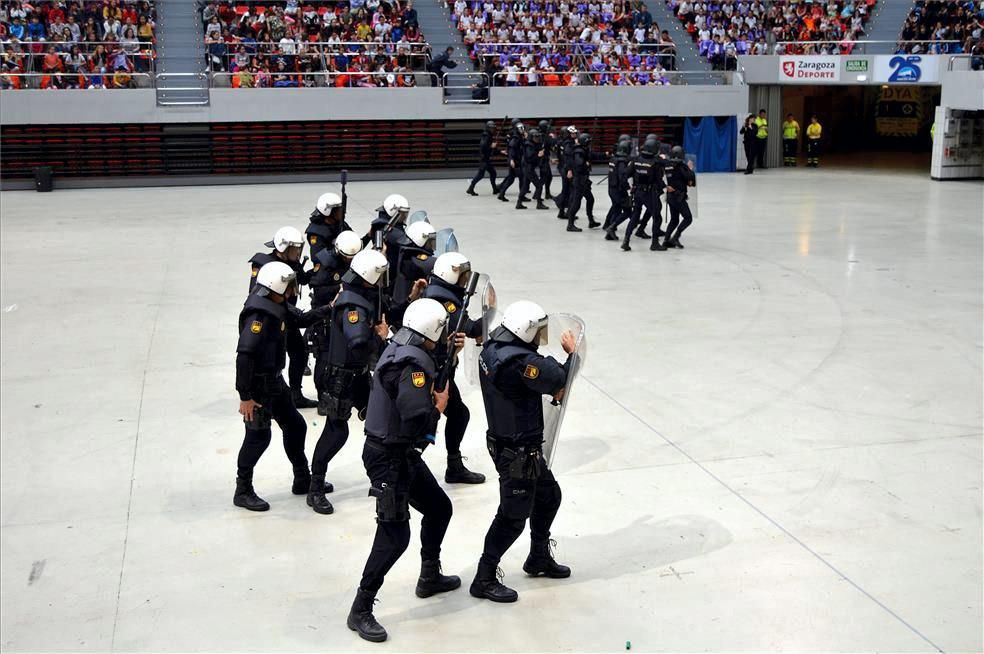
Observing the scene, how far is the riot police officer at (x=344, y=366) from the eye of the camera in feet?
21.8

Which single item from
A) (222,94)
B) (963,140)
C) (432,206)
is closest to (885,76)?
(963,140)

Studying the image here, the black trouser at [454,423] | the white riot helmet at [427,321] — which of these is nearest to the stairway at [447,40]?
the black trouser at [454,423]

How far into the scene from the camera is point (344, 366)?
6.68 meters

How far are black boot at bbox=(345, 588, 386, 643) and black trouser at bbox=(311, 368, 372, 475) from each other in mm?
1584

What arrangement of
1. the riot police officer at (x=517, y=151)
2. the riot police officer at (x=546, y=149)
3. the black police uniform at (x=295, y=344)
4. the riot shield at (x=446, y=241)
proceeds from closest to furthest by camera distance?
the black police uniform at (x=295, y=344) → the riot shield at (x=446, y=241) → the riot police officer at (x=546, y=149) → the riot police officer at (x=517, y=151)

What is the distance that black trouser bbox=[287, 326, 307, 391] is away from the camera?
26.0ft

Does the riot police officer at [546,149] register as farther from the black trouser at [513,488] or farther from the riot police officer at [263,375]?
the black trouser at [513,488]

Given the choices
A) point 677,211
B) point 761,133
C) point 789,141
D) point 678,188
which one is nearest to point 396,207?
point 678,188

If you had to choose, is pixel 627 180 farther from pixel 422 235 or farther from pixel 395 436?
pixel 395 436

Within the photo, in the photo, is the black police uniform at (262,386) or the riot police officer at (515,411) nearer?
the riot police officer at (515,411)

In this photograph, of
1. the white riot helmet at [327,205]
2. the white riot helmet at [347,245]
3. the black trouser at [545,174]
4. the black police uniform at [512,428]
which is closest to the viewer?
the black police uniform at [512,428]

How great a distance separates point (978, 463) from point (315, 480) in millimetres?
4446

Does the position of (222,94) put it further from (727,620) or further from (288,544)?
(727,620)

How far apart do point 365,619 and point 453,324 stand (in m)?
2.06
